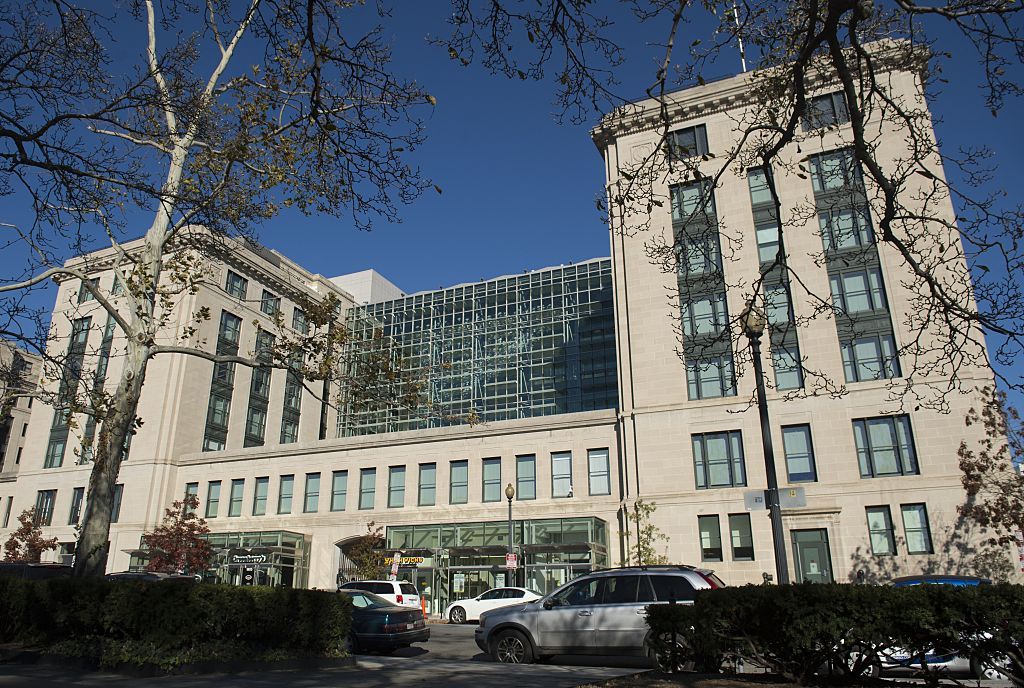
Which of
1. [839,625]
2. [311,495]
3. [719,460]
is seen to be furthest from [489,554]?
[839,625]

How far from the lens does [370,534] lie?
41.3 metres

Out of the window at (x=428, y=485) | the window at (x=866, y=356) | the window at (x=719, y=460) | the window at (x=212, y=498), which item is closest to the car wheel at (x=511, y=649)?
the window at (x=719, y=460)

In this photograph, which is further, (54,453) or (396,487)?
(54,453)

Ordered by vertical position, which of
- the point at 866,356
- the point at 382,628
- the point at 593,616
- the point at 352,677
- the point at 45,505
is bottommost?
the point at 352,677

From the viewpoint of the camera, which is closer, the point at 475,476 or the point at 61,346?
the point at 475,476

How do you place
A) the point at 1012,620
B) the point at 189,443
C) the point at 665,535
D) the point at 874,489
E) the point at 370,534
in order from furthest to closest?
the point at 189,443 < the point at 370,534 < the point at 665,535 < the point at 874,489 < the point at 1012,620

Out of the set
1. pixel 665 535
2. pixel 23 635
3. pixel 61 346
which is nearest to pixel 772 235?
pixel 665 535

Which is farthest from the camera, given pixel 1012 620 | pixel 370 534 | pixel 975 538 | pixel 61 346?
pixel 61 346

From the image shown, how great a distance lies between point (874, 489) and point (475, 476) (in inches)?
828

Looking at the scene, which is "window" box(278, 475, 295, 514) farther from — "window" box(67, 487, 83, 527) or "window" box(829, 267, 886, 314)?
"window" box(829, 267, 886, 314)

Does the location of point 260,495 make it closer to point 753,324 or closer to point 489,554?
point 489,554

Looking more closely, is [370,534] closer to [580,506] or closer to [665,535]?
[580,506]

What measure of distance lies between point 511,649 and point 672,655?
15.4ft

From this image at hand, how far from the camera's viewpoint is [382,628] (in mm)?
16031
